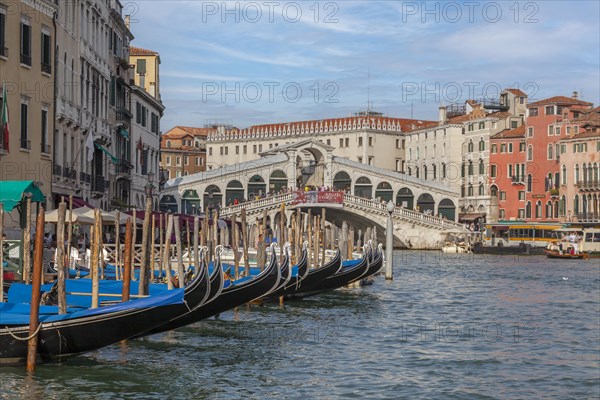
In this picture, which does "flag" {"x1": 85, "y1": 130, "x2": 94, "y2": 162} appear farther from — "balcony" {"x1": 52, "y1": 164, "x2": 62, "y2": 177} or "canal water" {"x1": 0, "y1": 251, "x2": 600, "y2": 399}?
"canal water" {"x1": 0, "y1": 251, "x2": 600, "y2": 399}

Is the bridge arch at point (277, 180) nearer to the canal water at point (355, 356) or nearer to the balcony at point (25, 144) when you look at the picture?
the canal water at point (355, 356)

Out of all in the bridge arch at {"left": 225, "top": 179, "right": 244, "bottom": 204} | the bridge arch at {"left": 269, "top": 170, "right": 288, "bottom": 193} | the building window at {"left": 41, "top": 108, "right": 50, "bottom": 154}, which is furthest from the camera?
the bridge arch at {"left": 269, "top": 170, "right": 288, "bottom": 193}

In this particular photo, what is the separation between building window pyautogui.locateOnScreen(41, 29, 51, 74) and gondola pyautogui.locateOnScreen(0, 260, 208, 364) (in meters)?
10.3

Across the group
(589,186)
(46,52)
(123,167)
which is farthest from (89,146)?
(589,186)

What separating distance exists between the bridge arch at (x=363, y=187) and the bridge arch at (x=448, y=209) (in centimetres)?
390

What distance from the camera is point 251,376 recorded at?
39.8ft

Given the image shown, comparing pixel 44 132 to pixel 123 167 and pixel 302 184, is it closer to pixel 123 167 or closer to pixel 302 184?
pixel 123 167

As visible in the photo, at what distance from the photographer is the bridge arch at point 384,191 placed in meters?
60.0

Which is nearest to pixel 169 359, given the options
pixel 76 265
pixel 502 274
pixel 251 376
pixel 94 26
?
pixel 251 376

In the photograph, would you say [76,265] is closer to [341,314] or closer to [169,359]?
[341,314]

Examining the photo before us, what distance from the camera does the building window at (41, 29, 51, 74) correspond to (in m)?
21.1

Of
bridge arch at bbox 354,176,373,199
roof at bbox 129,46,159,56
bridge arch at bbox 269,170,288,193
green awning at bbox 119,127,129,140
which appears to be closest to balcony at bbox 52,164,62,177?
green awning at bbox 119,127,129,140

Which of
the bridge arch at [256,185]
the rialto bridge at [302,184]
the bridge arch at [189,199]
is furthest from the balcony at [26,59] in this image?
the bridge arch at [256,185]

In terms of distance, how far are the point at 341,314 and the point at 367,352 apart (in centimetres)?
469
